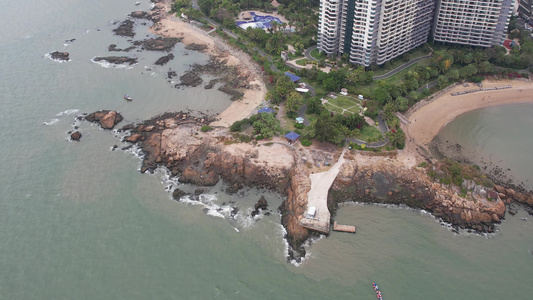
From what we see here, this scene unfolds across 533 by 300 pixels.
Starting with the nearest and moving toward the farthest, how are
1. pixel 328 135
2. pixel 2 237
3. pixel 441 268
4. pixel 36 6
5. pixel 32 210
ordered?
pixel 441 268 → pixel 2 237 → pixel 32 210 → pixel 328 135 → pixel 36 6

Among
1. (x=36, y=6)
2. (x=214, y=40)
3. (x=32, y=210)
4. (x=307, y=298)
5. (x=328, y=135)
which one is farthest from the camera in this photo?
(x=36, y=6)

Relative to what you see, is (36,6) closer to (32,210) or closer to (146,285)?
(32,210)

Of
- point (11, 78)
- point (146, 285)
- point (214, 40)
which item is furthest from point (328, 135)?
point (11, 78)

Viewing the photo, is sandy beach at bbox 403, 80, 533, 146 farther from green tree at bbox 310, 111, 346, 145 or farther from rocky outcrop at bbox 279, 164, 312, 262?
rocky outcrop at bbox 279, 164, 312, 262

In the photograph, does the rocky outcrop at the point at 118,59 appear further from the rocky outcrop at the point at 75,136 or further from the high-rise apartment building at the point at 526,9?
the high-rise apartment building at the point at 526,9

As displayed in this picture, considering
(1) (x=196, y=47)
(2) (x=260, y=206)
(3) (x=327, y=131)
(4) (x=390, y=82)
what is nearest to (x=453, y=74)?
(4) (x=390, y=82)

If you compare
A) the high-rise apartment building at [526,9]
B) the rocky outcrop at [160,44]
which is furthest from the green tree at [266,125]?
Result: the high-rise apartment building at [526,9]
